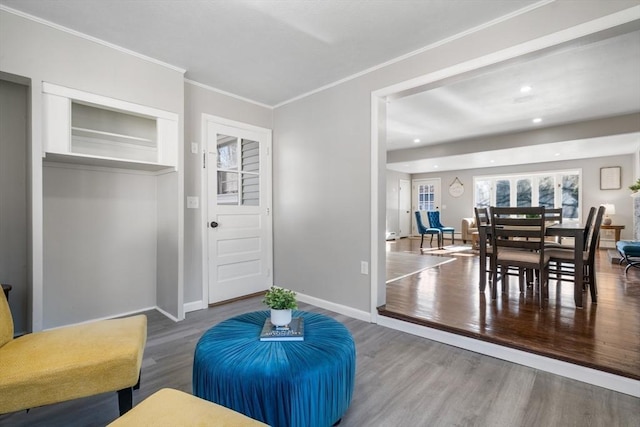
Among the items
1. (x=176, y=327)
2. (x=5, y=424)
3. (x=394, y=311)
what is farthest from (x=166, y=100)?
(x=394, y=311)

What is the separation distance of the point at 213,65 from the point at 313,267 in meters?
2.31

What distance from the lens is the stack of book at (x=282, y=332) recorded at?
1531mm

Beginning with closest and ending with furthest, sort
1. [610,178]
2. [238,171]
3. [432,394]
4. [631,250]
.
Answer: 1. [432,394]
2. [238,171]
3. [631,250]
4. [610,178]

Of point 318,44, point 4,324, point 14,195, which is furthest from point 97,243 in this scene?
point 318,44

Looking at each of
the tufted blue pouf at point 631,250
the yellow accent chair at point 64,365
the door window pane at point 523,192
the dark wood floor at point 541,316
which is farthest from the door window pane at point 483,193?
the yellow accent chair at point 64,365

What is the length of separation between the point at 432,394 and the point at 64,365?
6.04 ft

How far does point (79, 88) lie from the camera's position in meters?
2.33

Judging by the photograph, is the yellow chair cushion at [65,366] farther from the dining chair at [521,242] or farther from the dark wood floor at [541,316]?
the dining chair at [521,242]

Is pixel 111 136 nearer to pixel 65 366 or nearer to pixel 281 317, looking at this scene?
pixel 65 366

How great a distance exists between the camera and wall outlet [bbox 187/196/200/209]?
125 inches

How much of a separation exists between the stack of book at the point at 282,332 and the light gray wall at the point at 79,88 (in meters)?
1.64

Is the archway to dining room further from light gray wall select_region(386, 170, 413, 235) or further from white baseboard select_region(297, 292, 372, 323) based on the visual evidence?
light gray wall select_region(386, 170, 413, 235)

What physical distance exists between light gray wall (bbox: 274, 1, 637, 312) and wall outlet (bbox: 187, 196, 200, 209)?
39.9 inches

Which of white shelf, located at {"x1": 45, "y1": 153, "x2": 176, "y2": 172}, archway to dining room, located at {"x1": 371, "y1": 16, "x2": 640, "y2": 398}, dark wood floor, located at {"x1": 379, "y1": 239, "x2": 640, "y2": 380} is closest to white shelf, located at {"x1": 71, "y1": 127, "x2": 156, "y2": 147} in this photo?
white shelf, located at {"x1": 45, "y1": 153, "x2": 176, "y2": 172}
